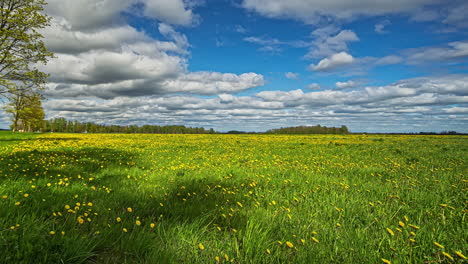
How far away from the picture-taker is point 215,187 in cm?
544

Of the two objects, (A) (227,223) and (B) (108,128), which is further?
(B) (108,128)

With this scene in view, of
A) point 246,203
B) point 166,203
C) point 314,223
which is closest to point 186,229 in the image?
point 166,203

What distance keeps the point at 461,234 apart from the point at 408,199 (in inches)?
70.4

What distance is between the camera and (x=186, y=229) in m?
3.16

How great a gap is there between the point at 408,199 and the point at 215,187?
14.4ft

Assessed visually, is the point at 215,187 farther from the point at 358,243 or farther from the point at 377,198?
the point at 377,198

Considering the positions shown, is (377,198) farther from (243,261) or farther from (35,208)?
(35,208)

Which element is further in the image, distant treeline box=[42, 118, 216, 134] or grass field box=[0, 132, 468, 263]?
distant treeline box=[42, 118, 216, 134]

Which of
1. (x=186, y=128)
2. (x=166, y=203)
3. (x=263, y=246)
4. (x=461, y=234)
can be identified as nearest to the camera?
(x=263, y=246)

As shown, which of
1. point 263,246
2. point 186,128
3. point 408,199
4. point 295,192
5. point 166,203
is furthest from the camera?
point 186,128

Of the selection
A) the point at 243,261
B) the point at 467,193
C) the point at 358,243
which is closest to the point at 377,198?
the point at 467,193

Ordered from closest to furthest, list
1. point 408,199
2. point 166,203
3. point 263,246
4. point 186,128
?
point 263,246, point 166,203, point 408,199, point 186,128

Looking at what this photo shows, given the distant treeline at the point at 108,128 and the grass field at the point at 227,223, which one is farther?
the distant treeline at the point at 108,128

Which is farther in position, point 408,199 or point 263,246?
point 408,199
